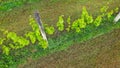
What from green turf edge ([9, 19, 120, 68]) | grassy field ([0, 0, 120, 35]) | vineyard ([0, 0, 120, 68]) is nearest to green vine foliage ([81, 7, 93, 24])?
vineyard ([0, 0, 120, 68])

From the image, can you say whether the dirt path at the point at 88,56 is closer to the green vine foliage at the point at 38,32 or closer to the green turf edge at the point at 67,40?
the green turf edge at the point at 67,40

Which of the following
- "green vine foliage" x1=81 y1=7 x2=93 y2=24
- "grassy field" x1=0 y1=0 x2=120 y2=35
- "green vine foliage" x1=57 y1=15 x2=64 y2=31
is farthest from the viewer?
"grassy field" x1=0 y1=0 x2=120 y2=35

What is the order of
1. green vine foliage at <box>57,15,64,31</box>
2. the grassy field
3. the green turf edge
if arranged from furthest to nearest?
the grassy field → green vine foliage at <box>57,15,64,31</box> → the green turf edge

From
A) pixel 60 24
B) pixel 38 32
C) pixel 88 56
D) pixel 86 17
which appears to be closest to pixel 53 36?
pixel 60 24

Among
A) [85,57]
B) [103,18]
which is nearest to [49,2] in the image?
[103,18]

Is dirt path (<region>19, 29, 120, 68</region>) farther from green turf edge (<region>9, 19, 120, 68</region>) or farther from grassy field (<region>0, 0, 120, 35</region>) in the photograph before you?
grassy field (<region>0, 0, 120, 35</region>)

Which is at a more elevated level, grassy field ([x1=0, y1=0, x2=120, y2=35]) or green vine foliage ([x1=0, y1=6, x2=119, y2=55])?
grassy field ([x1=0, y1=0, x2=120, y2=35])
